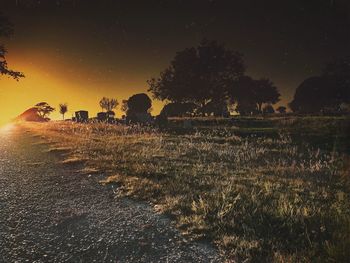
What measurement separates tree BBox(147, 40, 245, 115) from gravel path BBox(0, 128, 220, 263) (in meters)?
47.9

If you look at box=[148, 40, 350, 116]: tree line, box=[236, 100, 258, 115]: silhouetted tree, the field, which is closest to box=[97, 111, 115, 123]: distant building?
box=[148, 40, 350, 116]: tree line

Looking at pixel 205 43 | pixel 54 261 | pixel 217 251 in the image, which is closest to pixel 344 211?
pixel 217 251

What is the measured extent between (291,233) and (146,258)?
2.08 m

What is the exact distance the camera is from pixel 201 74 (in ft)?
182

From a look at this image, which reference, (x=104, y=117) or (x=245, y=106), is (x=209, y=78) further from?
(x=245, y=106)

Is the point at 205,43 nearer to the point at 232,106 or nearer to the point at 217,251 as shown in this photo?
the point at 232,106

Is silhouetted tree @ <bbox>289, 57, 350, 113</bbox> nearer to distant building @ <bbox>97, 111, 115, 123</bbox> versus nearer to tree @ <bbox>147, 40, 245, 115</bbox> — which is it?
tree @ <bbox>147, 40, 245, 115</bbox>

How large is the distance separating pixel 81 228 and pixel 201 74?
2041 inches

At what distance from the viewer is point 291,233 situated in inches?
185

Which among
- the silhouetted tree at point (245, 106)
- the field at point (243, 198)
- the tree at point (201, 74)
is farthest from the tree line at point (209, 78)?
the field at point (243, 198)

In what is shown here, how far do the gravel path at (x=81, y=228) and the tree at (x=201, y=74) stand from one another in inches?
1886

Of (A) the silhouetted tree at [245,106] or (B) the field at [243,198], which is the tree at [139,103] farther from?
(B) the field at [243,198]

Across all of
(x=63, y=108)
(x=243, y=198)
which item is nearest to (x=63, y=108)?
(x=63, y=108)

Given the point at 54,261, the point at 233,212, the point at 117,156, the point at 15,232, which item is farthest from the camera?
the point at 117,156
